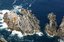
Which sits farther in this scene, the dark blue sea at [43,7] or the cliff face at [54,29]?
the dark blue sea at [43,7]

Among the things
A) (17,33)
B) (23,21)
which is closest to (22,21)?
(23,21)

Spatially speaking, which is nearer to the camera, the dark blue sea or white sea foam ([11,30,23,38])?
white sea foam ([11,30,23,38])

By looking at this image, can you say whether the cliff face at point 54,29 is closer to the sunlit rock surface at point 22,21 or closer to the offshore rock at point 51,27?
the offshore rock at point 51,27

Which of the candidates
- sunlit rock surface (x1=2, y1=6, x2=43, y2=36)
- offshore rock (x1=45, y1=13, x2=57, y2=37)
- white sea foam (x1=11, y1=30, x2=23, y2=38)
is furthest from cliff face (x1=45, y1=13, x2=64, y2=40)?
white sea foam (x1=11, y1=30, x2=23, y2=38)

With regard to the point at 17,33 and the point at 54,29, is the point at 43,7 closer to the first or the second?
the point at 54,29

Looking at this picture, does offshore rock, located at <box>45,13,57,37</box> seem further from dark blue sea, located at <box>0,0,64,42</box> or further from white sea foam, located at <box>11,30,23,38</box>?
white sea foam, located at <box>11,30,23,38</box>

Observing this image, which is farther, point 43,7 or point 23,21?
point 43,7

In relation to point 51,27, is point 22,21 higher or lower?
higher

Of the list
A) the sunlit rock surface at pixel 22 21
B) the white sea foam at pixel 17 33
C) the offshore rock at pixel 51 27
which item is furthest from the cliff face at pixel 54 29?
the white sea foam at pixel 17 33
